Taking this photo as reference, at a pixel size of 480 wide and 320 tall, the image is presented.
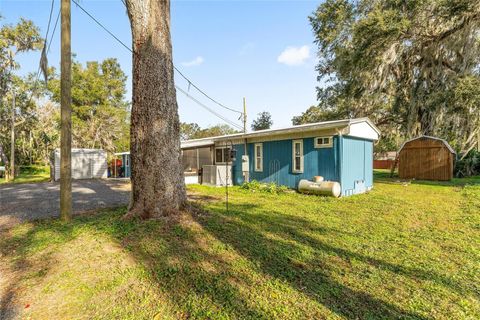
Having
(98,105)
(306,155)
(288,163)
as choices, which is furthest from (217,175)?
(98,105)

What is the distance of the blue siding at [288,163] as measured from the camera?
354 inches

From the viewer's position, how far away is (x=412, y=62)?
14586 mm

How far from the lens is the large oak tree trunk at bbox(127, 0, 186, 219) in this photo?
4.71 m

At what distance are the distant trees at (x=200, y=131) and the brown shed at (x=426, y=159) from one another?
107 feet

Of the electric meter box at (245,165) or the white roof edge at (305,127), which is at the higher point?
the white roof edge at (305,127)

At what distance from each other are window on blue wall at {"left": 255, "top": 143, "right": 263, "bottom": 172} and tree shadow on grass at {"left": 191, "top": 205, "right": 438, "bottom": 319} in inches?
223

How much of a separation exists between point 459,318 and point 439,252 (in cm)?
182

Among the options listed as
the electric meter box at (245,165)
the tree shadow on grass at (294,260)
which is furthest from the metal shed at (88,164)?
the tree shadow on grass at (294,260)

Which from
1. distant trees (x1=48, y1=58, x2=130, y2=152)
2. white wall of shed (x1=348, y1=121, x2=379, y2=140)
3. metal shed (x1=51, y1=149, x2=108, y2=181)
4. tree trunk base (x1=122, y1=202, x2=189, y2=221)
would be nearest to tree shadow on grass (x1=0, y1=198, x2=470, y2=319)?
tree trunk base (x1=122, y1=202, x2=189, y2=221)

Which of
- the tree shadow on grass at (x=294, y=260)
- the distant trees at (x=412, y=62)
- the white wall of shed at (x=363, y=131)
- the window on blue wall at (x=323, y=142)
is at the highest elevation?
the distant trees at (x=412, y=62)

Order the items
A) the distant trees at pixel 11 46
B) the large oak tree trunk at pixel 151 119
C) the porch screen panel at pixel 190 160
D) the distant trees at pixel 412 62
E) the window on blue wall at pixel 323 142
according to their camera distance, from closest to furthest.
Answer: the large oak tree trunk at pixel 151 119, the window on blue wall at pixel 323 142, the distant trees at pixel 412 62, the porch screen panel at pixel 190 160, the distant trees at pixel 11 46

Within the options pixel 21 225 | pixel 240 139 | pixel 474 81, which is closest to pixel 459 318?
pixel 21 225

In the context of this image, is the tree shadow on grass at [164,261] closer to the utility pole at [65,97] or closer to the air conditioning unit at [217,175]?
the utility pole at [65,97]

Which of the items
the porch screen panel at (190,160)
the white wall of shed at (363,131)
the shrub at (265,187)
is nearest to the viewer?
the white wall of shed at (363,131)
